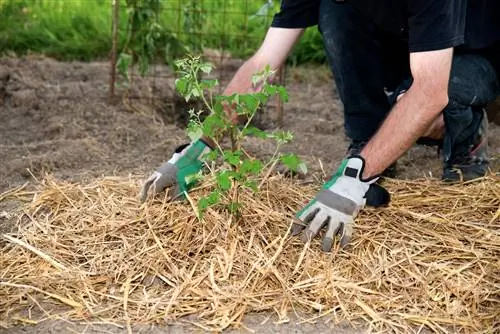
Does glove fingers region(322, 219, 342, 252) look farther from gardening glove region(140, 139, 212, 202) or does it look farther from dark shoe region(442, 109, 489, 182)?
dark shoe region(442, 109, 489, 182)

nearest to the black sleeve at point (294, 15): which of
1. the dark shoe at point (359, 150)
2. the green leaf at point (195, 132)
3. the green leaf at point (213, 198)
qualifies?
the dark shoe at point (359, 150)

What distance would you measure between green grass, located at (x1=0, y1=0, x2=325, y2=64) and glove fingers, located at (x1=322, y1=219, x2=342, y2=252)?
2.95m

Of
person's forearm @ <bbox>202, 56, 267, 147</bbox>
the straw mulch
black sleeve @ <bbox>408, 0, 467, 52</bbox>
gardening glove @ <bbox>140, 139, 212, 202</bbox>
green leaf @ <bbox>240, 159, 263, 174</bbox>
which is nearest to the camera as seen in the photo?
the straw mulch

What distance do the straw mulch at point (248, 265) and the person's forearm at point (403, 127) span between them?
0.19 meters

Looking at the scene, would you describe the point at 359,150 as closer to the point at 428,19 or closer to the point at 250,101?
the point at 428,19

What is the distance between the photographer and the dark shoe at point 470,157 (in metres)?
3.06

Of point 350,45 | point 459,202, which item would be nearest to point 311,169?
point 350,45

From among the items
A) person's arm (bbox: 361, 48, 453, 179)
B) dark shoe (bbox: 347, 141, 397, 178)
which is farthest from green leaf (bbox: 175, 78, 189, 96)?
dark shoe (bbox: 347, 141, 397, 178)

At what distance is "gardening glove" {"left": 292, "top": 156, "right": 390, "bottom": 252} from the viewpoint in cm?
238

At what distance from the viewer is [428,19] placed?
8.15 ft

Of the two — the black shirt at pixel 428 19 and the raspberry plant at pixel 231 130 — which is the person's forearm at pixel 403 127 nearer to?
the black shirt at pixel 428 19

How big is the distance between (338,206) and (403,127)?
13.0 inches

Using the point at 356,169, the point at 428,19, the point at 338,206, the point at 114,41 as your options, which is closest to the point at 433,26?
the point at 428,19

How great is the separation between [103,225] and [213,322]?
61 centimetres
